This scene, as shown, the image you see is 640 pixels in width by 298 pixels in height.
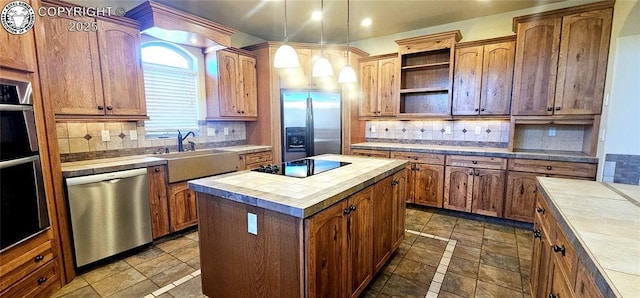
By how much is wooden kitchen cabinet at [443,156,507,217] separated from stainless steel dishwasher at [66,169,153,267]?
3.57 m

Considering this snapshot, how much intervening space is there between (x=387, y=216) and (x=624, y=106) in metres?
2.31

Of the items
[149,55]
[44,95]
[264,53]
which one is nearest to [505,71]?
[264,53]

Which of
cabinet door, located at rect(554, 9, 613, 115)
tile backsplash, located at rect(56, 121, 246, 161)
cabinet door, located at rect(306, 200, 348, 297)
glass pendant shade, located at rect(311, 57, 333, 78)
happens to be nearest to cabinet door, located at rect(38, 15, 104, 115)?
tile backsplash, located at rect(56, 121, 246, 161)

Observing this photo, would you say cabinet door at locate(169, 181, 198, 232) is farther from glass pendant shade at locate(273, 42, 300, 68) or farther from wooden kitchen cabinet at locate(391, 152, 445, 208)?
wooden kitchen cabinet at locate(391, 152, 445, 208)

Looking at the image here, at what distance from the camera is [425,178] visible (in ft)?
12.5

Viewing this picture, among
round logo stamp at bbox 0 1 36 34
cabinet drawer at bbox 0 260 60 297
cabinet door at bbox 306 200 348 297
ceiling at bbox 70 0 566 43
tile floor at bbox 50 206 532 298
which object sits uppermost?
ceiling at bbox 70 0 566 43

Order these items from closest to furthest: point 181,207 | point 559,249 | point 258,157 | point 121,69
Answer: point 559,249 → point 121,69 → point 181,207 → point 258,157

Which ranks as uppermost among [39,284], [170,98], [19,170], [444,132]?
[170,98]

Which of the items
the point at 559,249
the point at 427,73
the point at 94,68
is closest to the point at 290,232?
the point at 559,249

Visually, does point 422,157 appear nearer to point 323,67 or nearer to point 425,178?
point 425,178

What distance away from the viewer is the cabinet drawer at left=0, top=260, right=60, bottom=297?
5.73ft

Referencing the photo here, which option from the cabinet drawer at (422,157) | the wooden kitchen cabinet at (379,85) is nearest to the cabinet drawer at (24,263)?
the cabinet drawer at (422,157)

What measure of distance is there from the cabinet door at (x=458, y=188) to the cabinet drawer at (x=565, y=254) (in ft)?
7.46

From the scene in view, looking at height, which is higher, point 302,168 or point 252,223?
point 302,168
